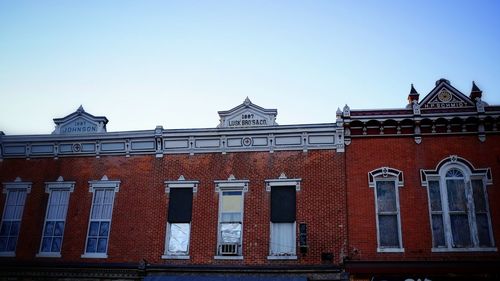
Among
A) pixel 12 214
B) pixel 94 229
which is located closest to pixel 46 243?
pixel 94 229

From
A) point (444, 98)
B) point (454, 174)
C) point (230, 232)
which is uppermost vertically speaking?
point (444, 98)

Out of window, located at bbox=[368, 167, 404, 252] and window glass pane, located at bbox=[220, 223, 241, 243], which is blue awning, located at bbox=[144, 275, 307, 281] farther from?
window, located at bbox=[368, 167, 404, 252]

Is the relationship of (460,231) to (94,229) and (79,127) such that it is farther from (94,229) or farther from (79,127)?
(79,127)

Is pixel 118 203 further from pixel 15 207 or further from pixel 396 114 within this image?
pixel 396 114

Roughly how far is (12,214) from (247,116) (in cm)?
1042

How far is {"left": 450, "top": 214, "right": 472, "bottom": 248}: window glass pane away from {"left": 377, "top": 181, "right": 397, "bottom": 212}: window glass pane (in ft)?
6.58

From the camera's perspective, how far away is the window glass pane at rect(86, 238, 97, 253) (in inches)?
702

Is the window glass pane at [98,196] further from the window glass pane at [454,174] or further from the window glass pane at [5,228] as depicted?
the window glass pane at [454,174]

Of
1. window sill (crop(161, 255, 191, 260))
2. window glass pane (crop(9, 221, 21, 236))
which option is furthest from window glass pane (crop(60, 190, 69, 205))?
window sill (crop(161, 255, 191, 260))

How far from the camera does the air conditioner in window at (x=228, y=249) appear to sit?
16781 mm

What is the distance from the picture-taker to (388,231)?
16234mm

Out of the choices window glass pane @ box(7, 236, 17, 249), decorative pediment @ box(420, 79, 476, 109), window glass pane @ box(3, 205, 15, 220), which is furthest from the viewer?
window glass pane @ box(3, 205, 15, 220)

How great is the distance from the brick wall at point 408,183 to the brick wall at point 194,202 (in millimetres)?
534

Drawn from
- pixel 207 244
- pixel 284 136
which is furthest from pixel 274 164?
pixel 207 244
